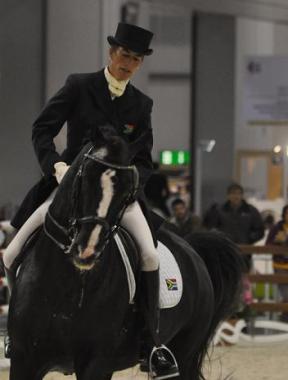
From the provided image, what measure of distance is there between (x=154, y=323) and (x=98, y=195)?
123cm

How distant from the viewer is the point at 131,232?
5344 mm

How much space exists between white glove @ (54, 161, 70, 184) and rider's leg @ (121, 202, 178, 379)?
0.48 m

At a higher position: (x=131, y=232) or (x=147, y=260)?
(x=131, y=232)

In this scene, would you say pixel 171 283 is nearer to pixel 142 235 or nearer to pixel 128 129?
pixel 142 235

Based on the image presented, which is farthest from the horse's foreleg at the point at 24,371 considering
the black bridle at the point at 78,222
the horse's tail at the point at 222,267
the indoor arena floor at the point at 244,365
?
the indoor arena floor at the point at 244,365

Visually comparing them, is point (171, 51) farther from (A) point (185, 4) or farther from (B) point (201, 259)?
(B) point (201, 259)

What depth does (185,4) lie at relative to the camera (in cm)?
1628

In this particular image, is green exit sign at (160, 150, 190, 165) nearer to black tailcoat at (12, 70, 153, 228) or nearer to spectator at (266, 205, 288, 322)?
spectator at (266, 205, 288, 322)

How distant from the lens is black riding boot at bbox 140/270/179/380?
212 inches

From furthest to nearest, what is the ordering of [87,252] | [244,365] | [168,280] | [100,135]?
[244,365]
[168,280]
[100,135]
[87,252]

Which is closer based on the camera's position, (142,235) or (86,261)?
(86,261)

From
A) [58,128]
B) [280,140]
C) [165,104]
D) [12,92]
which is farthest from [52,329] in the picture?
[165,104]

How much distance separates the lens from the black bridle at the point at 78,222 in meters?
4.38

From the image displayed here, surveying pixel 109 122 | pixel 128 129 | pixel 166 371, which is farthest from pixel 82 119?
pixel 166 371
